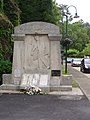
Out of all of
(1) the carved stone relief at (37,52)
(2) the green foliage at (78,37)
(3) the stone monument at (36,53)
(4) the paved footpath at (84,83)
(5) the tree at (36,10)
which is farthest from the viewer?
(2) the green foliage at (78,37)

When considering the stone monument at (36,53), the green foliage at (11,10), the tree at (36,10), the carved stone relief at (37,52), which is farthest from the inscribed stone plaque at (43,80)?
the tree at (36,10)

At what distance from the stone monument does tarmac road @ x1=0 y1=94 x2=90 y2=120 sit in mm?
2300

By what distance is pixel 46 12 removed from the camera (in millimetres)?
46406

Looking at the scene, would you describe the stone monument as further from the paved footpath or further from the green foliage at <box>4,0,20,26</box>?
the green foliage at <box>4,0,20,26</box>

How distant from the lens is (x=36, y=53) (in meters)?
16.3

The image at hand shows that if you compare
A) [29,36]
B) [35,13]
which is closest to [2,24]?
[29,36]

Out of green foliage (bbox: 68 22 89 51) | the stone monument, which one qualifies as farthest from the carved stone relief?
green foliage (bbox: 68 22 89 51)

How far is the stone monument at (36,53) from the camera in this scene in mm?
16000

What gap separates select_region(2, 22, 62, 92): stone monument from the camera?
630 inches

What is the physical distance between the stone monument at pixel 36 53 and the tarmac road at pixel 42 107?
2300 millimetres

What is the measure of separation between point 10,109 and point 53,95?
3908 millimetres

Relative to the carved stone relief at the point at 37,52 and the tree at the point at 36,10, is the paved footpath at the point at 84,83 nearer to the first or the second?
the carved stone relief at the point at 37,52

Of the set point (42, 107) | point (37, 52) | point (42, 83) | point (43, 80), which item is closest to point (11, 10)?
point (37, 52)

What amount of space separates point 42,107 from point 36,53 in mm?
5660
